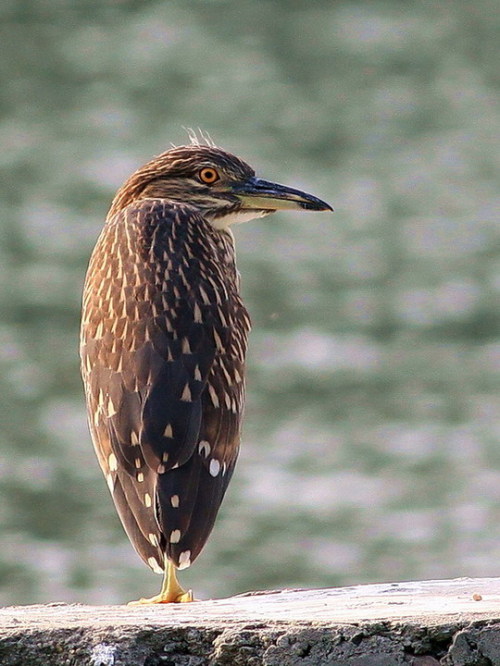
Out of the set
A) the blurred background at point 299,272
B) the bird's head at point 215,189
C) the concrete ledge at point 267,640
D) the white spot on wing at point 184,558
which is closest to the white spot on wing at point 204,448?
the white spot on wing at point 184,558

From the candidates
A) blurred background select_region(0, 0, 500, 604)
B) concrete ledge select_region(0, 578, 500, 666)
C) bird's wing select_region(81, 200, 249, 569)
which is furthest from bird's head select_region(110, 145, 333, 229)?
blurred background select_region(0, 0, 500, 604)

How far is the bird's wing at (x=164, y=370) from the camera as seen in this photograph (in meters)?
6.65

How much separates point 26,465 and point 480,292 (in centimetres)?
494

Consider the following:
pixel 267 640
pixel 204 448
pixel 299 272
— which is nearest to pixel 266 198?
pixel 204 448

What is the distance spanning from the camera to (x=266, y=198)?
27.8ft

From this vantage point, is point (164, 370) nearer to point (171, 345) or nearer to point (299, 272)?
point (171, 345)

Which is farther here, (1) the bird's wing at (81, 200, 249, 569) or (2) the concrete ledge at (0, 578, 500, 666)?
(1) the bird's wing at (81, 200, 249, 569)

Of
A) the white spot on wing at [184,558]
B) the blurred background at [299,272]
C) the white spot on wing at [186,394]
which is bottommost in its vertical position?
the white spot on wing at [184,558]

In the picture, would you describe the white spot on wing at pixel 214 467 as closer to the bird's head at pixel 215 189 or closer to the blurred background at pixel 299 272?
the bird's head at pixel 215 189

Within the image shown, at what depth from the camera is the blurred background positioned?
16.2m

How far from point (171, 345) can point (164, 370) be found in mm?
181

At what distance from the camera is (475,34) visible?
2356cm

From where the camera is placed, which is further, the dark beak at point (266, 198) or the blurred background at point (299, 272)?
the blurred background at point (299, 272)

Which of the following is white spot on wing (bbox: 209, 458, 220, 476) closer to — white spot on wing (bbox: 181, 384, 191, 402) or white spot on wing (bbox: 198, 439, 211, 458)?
white spot on wing (bbox: 198, 439, 211, 458)
